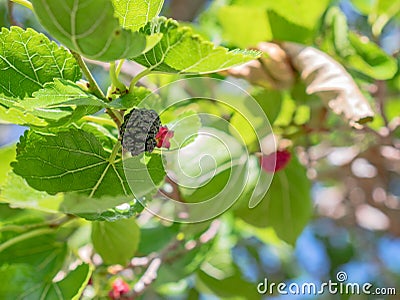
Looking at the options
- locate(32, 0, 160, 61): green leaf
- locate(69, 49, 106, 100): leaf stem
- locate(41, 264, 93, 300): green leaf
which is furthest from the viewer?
locate(41, 264, 93, 300): green leaf

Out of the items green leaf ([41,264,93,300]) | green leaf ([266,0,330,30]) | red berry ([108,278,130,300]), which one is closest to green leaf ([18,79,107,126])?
green leaf ([41,264,93,300])

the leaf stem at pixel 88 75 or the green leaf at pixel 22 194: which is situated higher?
the leaf stem at pixel 88 75

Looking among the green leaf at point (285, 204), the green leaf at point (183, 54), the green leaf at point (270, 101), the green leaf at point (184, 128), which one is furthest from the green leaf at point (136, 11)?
the green leaf at point (285, 204)

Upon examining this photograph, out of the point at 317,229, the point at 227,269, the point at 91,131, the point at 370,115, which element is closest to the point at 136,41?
the point at 91,131

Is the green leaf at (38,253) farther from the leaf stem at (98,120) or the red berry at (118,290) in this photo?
the leaf stem at (98,120)

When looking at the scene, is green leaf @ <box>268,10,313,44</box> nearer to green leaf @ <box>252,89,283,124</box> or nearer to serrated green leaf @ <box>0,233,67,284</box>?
green leaf @ <box>252,89,283,124</box>

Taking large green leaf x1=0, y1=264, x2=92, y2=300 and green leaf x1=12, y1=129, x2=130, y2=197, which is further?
large green leaf x1=0, y1=264, x2=92, y2=300
